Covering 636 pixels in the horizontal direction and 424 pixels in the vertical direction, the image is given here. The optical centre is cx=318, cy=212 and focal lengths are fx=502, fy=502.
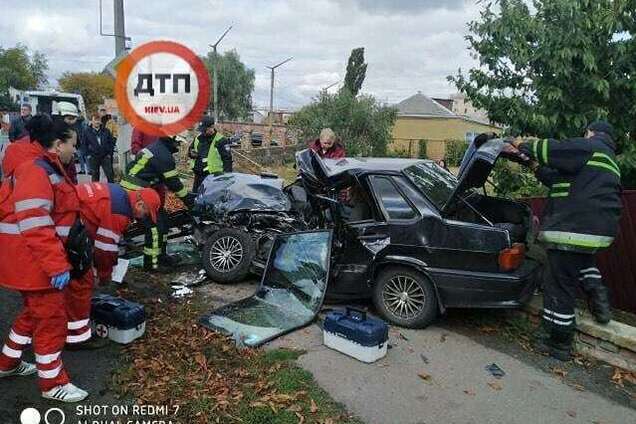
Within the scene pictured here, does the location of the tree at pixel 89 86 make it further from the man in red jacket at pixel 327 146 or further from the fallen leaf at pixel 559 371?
the fallen leaf at pixel 559 371

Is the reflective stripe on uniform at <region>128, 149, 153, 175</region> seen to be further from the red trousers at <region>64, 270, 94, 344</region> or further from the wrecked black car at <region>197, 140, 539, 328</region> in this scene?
the red trousers at <region>64, 270, 94, 344</region>

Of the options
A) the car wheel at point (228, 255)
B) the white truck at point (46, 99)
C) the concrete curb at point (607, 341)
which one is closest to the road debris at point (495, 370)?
the concrete curb at point (607, 341)

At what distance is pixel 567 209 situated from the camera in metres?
4.30

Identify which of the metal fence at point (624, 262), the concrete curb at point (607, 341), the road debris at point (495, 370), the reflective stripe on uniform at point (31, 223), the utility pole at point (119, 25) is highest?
the utility pole at point (119, 25)

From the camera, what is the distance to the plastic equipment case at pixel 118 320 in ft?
13.5

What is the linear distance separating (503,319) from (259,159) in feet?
63.2

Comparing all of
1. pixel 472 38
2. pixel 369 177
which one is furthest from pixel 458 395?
pixel 472 38

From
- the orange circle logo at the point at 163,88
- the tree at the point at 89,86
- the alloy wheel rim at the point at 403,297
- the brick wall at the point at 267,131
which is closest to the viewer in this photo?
the alloy wheel rim at the point at 403,297

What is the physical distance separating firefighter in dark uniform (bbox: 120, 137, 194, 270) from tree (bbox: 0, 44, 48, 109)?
1986 inches

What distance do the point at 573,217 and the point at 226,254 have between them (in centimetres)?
359

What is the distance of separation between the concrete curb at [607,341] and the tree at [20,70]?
54334mm

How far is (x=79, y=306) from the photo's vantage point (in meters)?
3.78

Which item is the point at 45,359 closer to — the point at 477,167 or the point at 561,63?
the point at 477,167

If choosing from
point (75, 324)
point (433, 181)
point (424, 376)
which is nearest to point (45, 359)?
point (75, 324)
